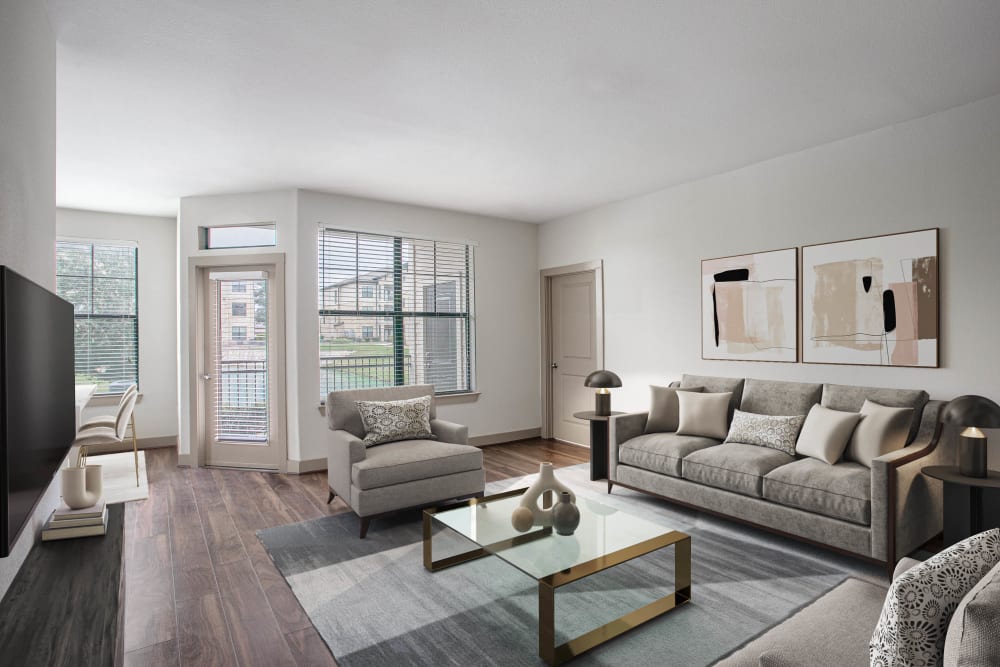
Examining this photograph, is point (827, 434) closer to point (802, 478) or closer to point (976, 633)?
point (802, 478)

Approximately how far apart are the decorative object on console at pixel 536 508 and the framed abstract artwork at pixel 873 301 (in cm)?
238

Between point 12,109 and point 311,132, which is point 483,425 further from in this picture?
point 12,109

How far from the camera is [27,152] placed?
192 cm

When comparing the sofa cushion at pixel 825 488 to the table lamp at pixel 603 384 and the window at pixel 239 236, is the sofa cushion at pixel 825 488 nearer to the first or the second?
the table lamp at pixel 603 384

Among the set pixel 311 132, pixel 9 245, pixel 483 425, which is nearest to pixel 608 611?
pixel 9 245

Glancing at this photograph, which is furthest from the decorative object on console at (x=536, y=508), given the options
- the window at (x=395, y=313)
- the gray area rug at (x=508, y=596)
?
the window at (x=395, y=313)

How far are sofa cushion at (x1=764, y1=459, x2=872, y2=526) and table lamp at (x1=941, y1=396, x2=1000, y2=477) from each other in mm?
453

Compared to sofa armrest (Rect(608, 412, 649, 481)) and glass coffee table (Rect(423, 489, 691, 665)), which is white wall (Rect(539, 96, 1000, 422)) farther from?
glass coffee table (Rect(423, 489, 691, 665))

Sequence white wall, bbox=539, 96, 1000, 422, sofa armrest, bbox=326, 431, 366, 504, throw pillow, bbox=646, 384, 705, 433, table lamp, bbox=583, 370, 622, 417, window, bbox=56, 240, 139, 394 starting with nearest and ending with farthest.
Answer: white wall, bbox=539, 96, 1000, 422
sofa armrest, bbox=326, 431, 366, 504
throw pillow, bbox=646, 384, 705, 433
table lamp, bbox=583, 370, 622, 417
window, bbox=56, 240, 139, 394

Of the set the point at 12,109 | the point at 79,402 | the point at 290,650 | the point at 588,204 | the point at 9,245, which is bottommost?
the point at 290,650

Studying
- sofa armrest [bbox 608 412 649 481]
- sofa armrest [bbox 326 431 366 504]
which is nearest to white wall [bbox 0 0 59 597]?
sofa armrest [bbox 326 431 366 504]

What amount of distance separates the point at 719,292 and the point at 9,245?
4498mm

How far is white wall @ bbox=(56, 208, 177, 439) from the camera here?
6.21 meters

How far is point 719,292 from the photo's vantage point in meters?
4.63
